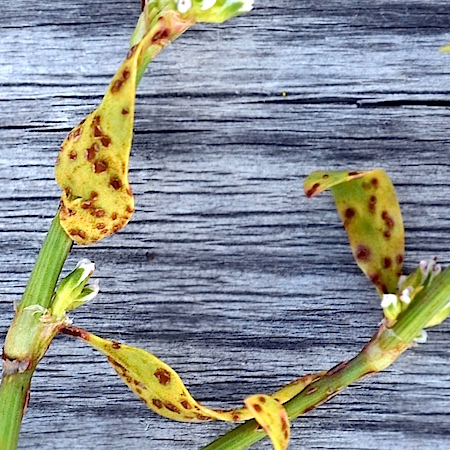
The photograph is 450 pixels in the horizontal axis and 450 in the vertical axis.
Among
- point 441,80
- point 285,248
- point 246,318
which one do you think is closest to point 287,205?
point 285,248

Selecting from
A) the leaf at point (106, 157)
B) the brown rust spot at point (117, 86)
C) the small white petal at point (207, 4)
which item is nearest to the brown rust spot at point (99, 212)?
the leaf at point (106, 157)

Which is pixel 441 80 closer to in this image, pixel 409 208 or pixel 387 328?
pixel 409 208

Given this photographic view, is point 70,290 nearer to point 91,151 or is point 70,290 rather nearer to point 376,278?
point 91,151

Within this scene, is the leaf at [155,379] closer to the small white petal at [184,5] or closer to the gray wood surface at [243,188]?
the gray wood surface at [243,188]

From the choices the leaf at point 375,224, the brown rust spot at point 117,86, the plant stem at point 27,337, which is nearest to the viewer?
the brown rust spot at point 117,86

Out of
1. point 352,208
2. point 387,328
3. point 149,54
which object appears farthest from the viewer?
point 352,208

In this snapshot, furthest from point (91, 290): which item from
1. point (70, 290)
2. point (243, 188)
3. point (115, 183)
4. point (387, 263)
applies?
point (387, 263)
